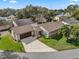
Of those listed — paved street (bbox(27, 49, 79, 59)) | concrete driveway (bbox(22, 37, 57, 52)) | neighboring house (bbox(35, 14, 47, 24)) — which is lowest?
paved street (bbox(27, 49, 79, 59))

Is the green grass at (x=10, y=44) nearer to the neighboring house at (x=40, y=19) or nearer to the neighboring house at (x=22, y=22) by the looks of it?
the neighboring house at (x=22, y=22)

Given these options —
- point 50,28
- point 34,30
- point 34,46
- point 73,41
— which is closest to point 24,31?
point 34,30

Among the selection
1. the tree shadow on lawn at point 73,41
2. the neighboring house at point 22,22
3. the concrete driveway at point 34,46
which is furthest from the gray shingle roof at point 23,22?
the tree shadow on lawn at point 73,41

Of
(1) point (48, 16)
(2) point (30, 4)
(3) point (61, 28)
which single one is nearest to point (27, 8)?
(2) point (30, 4)

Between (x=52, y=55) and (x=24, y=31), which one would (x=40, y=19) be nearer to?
(x=24, y=31)

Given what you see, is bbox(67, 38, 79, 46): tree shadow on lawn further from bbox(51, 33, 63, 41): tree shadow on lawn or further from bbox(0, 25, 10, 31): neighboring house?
bbox(0, 25, 10, 31): neighboring house

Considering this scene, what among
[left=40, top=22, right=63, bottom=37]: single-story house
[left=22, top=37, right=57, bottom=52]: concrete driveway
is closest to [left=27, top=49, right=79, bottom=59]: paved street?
[left=22, top=37, right=57, bottom=52]: concrete driveway

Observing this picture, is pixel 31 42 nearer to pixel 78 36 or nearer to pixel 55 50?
pixel 55 50
